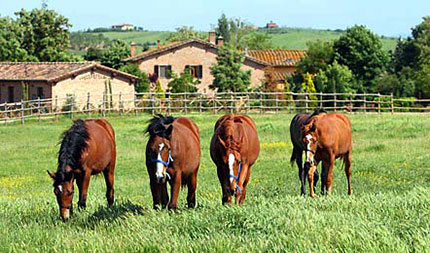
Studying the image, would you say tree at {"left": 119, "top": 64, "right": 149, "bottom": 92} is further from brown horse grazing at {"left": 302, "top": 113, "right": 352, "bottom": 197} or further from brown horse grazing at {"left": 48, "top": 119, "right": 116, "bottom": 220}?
brown horse grazing at {"left": 48, "top": 119, "right": 116, "bottom": 220}

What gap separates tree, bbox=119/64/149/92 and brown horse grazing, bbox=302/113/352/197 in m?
49.5

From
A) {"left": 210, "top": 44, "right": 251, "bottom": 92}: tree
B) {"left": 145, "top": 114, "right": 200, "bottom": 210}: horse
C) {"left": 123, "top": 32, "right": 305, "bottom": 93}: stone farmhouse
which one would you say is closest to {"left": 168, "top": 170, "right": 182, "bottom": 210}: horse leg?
{"left": 145, "top": 114, "right": 200, "bottom": 210}: horse

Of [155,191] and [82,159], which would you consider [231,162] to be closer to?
[155,191]

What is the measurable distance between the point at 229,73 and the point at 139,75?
27.7 ft

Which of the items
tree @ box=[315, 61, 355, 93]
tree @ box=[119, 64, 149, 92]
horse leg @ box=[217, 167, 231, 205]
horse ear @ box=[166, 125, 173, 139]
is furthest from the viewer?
tree @ box=[119, 64, 149, 92]

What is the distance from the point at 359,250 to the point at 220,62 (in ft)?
184

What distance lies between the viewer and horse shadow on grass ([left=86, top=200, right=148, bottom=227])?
11.0 metres

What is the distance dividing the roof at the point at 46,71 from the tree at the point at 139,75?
5.85m

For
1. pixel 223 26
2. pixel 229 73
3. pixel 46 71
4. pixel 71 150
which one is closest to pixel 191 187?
pixel 71 150

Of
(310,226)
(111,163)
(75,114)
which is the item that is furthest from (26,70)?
(310,226)

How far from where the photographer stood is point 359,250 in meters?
7.72

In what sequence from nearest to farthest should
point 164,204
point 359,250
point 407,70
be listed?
point 359,250 < point 164,204 < point 407,70

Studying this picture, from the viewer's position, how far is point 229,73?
62812 millimetres

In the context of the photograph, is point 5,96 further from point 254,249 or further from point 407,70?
point 254,249
